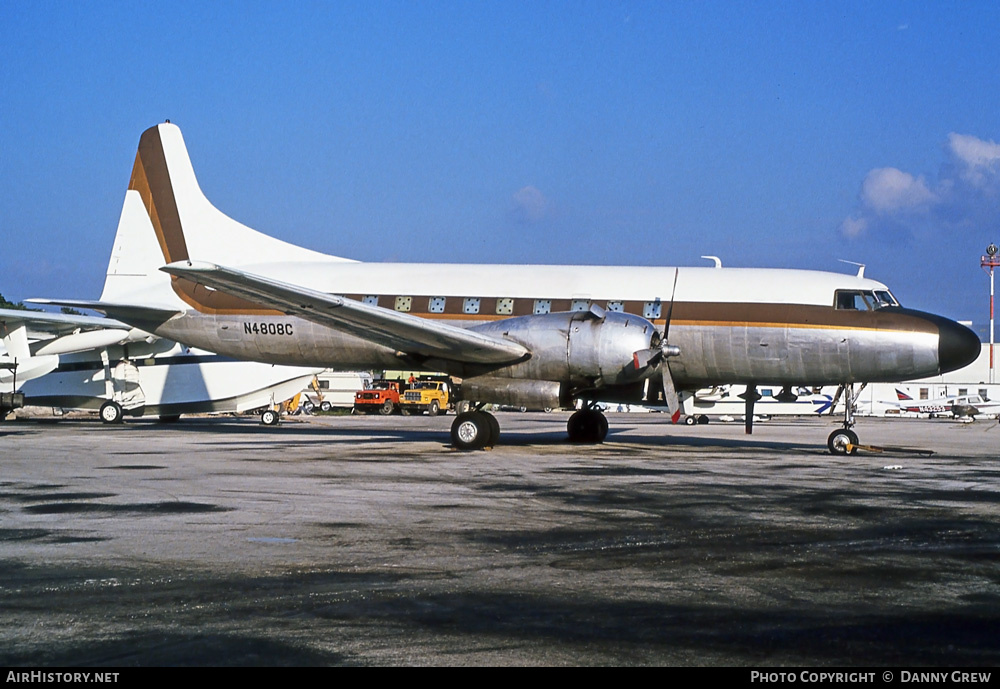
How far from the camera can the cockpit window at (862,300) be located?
60.4 ft

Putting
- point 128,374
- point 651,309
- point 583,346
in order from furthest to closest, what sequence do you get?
point 128,374 < point 651,309 < point 583,346

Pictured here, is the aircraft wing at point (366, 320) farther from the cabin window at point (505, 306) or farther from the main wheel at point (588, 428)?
the main wheel at point (588, 428)

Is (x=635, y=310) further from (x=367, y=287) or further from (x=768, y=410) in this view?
(x=768, y=410)

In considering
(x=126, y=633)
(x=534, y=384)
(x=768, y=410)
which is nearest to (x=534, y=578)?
(x=126, y=633)

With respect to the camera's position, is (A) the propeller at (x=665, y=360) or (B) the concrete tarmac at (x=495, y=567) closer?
(B) the concrete tarmac at (x=495, y=567)

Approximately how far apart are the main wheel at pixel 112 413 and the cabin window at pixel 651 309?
2016cm

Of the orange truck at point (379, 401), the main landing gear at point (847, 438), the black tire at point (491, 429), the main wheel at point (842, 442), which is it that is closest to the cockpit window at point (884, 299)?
the main landing gear at point (847, 438)

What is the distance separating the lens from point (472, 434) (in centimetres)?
1811

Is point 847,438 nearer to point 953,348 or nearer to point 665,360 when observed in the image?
point 953,348

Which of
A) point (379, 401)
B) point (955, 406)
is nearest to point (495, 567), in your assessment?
point (379, 401)

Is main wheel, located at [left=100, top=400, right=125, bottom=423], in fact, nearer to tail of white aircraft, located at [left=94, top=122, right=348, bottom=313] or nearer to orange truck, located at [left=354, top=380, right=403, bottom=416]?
tail of white aircraft, located at [left=94, top=122, right=348, bottom=313]

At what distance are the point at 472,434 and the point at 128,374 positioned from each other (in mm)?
18397

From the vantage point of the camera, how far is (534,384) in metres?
17.5

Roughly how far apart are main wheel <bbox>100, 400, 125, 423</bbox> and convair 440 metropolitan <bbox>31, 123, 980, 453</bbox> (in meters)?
9.73
